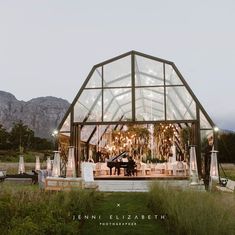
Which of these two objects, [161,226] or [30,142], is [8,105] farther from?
[161,226]

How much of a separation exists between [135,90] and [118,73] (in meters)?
0.94

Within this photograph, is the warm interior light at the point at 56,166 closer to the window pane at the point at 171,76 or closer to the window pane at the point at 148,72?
the window pane at the point at 148,72

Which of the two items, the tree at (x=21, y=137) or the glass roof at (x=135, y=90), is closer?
the glass roof at (x=135, y=90)

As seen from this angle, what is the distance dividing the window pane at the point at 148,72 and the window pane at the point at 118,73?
0.35m

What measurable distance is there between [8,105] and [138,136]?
298 ft

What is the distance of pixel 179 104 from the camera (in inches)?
633

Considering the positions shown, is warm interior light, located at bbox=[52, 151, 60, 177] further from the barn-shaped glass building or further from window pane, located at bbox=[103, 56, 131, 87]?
window pane, located at bbox=[103, 56, 131, 87]

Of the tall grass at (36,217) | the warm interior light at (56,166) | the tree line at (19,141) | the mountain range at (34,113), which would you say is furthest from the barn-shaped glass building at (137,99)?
the mountain range at (34,113)

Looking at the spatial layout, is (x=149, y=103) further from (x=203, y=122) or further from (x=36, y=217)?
(x=36, y=217)

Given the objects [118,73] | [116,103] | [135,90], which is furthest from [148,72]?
[116,103]

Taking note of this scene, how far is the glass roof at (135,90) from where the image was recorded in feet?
51.3

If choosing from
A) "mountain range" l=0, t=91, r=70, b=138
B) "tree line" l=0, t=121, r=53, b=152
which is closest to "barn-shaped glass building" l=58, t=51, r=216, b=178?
"tree line" l=0, t=121, r=53, b=152

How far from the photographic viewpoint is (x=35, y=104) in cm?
11269

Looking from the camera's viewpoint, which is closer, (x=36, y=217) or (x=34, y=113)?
(x=36, y=217)
